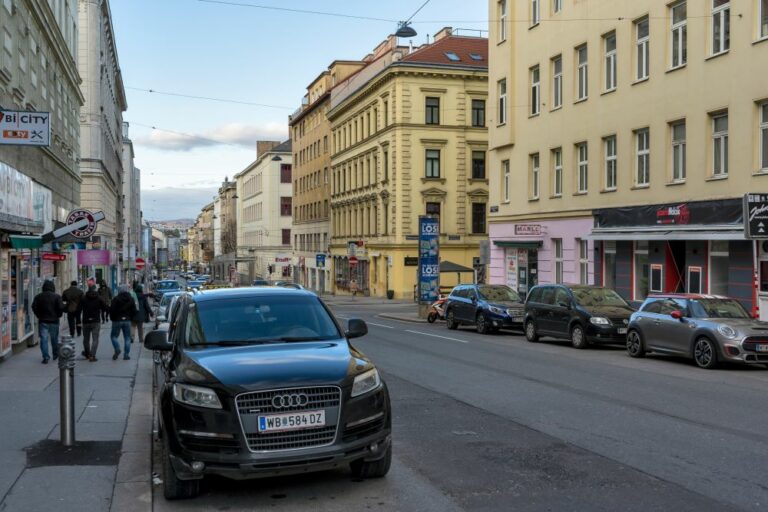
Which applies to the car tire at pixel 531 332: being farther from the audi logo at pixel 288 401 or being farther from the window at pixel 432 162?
the window at pixel 432 162

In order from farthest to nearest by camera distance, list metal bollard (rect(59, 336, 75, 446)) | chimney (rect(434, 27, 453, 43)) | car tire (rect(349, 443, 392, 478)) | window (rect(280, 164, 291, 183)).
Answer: window (rect(280, 164, 291, 183)) → chimney (rect(434, 27, 453, 43)) → metal bollard (rect(59, 336, 75, 446)) → car tire (rect(349, 443, 392, 478))

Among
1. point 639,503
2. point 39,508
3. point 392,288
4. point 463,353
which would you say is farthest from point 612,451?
point 392,288

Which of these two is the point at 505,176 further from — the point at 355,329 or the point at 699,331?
the point at 355,329

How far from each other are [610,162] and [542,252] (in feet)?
19.6

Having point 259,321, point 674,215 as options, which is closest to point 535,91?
point 674,215

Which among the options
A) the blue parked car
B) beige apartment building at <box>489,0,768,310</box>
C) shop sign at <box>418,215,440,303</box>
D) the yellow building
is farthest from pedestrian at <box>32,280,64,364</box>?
the yellow building

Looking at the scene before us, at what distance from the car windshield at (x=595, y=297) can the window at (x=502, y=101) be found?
679 inches

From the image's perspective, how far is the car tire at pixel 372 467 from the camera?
6.91m

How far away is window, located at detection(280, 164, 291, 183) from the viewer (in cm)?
10550

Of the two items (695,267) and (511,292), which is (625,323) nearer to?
(695,267)

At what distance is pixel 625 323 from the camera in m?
20.8

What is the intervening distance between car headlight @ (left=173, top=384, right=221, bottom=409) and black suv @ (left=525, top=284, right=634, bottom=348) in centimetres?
1576

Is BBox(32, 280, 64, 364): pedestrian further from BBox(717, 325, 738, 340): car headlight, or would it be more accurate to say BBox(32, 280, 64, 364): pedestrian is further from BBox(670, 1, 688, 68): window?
BBox(670, 1, 688, 68): window

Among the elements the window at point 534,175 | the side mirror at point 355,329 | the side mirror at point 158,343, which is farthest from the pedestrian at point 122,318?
the window at point 534,175
